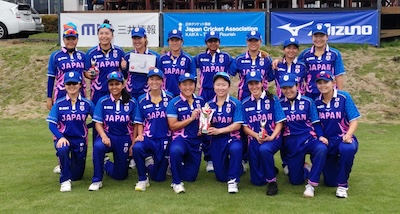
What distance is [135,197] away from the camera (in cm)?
529

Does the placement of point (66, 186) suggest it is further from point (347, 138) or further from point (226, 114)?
point (347, 138)

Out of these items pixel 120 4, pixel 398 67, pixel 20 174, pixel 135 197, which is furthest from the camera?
pixel 120 4

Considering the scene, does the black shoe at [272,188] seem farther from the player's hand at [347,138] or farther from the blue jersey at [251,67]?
the blue jersey at [251,67]

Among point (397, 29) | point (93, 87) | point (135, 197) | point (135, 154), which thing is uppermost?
point (397, 29)

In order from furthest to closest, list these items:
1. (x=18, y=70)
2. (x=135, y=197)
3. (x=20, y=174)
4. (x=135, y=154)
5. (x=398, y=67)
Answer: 1. (x=18, y=70)
2. (x=398, y=67)
3. (x=20, y=174)
4. (x=135, y=154)
5. (x=135, y=197)

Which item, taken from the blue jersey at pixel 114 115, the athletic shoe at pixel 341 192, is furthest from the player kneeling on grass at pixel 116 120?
the athletic shoe at pixel 341 192

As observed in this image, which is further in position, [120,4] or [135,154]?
[120,4]

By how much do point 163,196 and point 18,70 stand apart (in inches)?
406

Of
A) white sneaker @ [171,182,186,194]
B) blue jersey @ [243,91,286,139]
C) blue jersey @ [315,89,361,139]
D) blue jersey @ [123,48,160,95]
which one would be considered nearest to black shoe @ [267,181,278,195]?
blue jersey @ [243,91,286,139]

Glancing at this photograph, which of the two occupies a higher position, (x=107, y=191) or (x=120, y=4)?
(x=120, y=4)

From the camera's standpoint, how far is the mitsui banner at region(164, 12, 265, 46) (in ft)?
44.5

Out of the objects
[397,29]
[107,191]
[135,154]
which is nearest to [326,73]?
[135,154]

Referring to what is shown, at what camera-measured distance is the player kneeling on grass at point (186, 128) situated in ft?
18.7

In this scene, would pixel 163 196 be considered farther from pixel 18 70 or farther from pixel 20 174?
pixel 18 70
